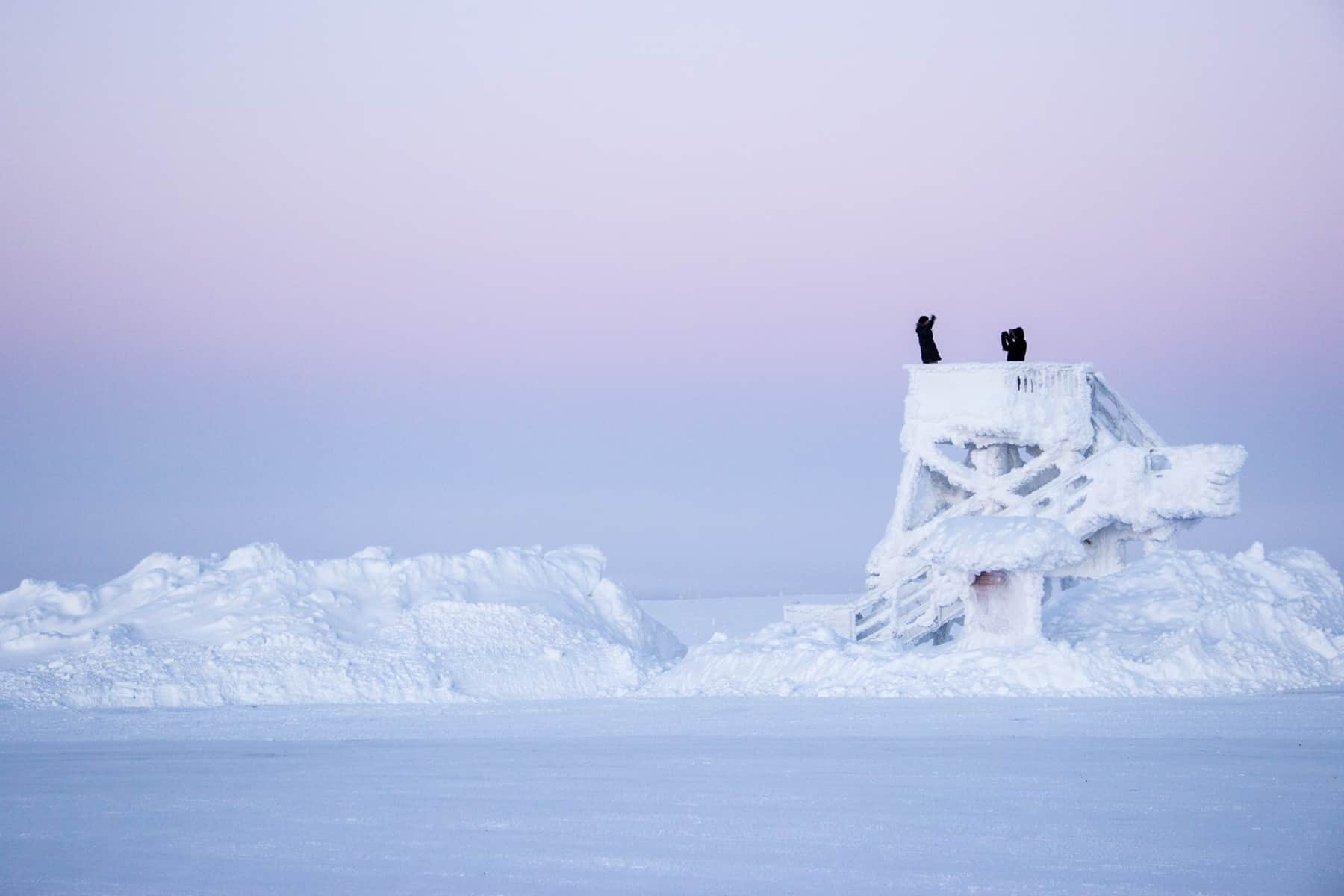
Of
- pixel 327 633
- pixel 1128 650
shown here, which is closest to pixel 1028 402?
pixel 1128 650

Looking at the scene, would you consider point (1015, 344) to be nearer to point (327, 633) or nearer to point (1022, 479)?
point (1022, 479)

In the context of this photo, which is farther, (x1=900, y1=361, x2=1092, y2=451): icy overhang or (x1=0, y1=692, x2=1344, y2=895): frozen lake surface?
(x1=900, y1=361, x2=1092, y2=451): icy overhang

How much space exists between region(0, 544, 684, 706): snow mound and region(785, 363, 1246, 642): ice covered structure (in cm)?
315

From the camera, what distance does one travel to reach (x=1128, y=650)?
17609 mm

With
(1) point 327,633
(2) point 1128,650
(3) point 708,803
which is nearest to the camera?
(3) point 708,803

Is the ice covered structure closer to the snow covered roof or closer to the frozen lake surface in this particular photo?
the snow covered roof

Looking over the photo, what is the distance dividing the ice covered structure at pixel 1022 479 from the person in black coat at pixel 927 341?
704mm

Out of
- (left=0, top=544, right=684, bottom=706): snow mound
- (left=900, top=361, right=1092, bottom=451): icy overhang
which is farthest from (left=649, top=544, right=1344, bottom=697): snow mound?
(left=900, top=361, right=1092, bottom=451): icy overhang

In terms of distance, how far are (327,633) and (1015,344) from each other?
10948 mm

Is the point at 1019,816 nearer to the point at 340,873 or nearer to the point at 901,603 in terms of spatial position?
the point at 340,873

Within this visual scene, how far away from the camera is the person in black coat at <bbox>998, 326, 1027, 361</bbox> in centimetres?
2262

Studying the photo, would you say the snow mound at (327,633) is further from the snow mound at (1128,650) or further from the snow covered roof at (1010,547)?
the snow covered roof at (1010,547)

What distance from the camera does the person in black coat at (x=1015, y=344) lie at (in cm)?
2262

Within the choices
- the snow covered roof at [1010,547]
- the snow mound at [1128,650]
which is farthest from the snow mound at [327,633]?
the snow covered roof at [1010,547]
